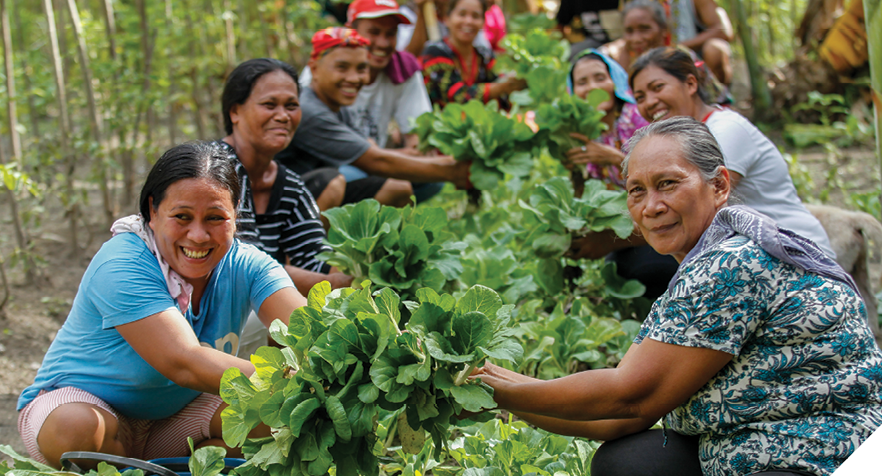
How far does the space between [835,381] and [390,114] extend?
3.58 m

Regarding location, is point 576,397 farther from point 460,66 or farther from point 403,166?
point 460,66

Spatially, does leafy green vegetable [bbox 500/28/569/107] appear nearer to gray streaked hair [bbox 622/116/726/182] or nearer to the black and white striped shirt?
the black and white striped shirt

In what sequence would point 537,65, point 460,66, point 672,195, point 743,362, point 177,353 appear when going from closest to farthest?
point 743,362
point 672,195
point 177,353
point 537,65
point 460,66

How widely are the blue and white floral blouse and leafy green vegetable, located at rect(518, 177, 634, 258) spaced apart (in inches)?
49.6

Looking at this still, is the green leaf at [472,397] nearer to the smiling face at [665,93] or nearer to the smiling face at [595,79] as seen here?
the smiling face at [665,93]

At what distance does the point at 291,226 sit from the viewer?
306 cm

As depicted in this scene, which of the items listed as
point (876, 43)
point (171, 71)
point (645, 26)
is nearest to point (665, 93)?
point (876, 43)

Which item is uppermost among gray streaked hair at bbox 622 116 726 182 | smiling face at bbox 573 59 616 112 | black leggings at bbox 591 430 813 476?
gray streaked hair at bbox 622 116 726 182

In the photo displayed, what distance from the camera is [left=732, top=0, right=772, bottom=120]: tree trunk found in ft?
23.2

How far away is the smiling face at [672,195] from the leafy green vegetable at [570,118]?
156 cm

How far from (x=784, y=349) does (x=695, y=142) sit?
56 cm

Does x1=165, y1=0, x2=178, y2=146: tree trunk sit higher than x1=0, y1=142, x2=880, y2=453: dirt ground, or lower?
higher

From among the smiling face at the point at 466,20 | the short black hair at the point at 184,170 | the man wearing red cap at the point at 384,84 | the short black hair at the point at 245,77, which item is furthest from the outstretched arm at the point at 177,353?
the smiling face at the point at 466,20

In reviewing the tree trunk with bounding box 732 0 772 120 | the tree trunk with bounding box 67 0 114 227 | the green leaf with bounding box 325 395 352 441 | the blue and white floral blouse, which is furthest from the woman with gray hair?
the tree trunk with bounding box 732 0 772 120
